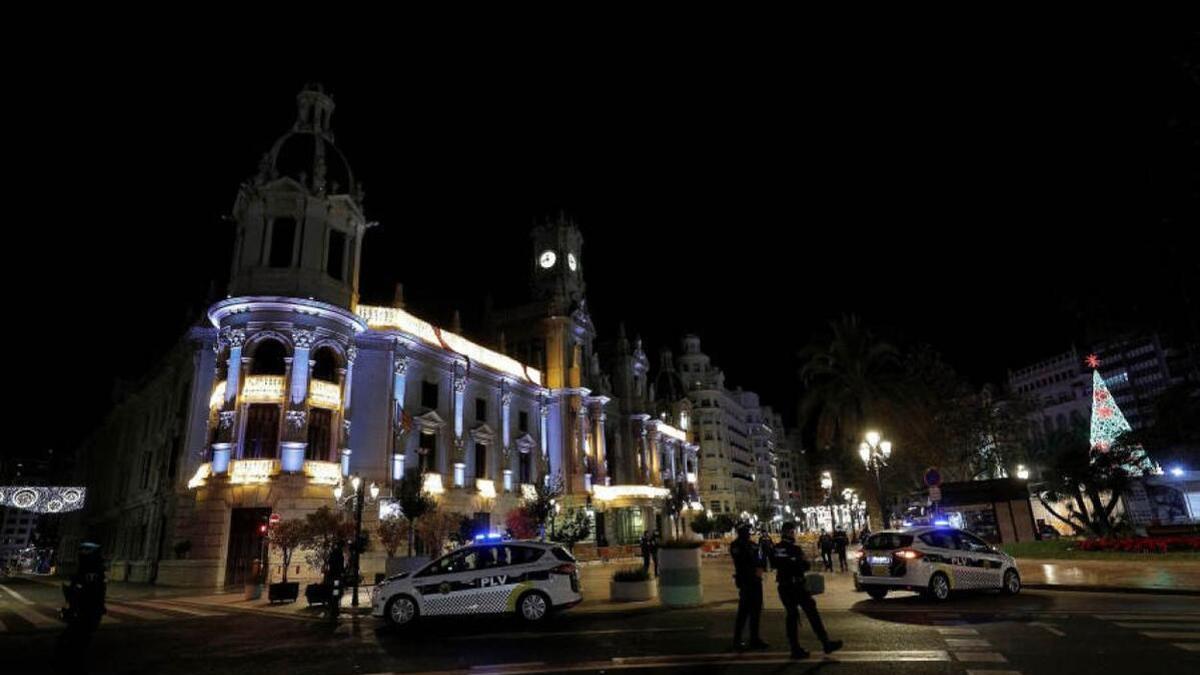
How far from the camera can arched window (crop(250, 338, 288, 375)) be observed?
30953 mm

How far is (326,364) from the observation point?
33.0m

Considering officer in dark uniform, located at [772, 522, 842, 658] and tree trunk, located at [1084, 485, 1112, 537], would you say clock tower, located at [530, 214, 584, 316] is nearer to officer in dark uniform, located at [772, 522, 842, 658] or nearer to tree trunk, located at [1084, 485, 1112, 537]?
tree trunk, located at [1084, 485, 1112, 537]

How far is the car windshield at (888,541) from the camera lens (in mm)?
14453

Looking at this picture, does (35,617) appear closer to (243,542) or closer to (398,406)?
(243,542)

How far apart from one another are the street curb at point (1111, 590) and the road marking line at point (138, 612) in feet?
71.7

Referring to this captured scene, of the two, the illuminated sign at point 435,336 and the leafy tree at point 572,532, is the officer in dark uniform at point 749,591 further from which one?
the illuminated sign at point 435,336

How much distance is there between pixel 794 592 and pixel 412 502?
22001 millimetres

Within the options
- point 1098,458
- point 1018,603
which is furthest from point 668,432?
point 1018,603

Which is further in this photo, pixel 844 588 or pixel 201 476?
pixel 201 476

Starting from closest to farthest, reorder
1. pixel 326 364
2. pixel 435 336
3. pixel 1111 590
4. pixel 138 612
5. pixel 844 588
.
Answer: pixel 1111 590, pixel 844 588, pixel 138 612, pixel 326 364, pixel 435 336

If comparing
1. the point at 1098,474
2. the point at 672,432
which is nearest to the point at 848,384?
the point at 1098,474

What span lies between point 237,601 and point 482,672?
56.8ft

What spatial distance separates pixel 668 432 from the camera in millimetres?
69938

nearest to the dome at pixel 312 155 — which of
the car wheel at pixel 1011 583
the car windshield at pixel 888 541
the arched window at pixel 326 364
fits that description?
the arched window at pixel 326 364
